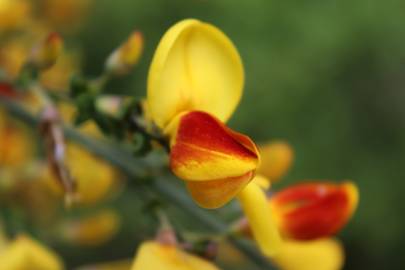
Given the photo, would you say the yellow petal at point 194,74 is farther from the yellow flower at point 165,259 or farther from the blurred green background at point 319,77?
the blurred green background at point 319,77

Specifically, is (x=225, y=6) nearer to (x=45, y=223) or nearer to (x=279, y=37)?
(x=279, y=37)

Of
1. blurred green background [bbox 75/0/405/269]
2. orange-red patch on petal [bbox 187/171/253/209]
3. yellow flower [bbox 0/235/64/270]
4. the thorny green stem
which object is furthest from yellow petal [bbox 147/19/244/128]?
blurred green background [bbox 75/0/405/269]

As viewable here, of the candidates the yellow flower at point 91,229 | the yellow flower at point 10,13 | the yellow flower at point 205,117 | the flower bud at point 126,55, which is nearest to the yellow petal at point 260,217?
the yellow flower at point 205,117

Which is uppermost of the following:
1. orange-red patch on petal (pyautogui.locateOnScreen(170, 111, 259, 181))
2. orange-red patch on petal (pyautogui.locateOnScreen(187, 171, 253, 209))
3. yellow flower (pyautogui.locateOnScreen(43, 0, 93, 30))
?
orange-red patch on petal (pyautogui.locateOnScreen(170, 111, 259, 181))

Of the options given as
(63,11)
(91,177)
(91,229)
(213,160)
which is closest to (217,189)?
(213,160)

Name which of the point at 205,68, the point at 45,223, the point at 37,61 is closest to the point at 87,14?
the point at 45,223

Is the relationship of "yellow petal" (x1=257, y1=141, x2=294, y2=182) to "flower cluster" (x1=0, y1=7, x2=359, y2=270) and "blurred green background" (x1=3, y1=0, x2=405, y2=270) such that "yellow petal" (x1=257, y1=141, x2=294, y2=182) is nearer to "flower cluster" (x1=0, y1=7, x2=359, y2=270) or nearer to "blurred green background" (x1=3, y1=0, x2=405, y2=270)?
"flower cluster" (x1=0, y1=7, x2=359, y2=270)

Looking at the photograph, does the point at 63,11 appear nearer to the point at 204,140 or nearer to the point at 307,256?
the point at 307,256
